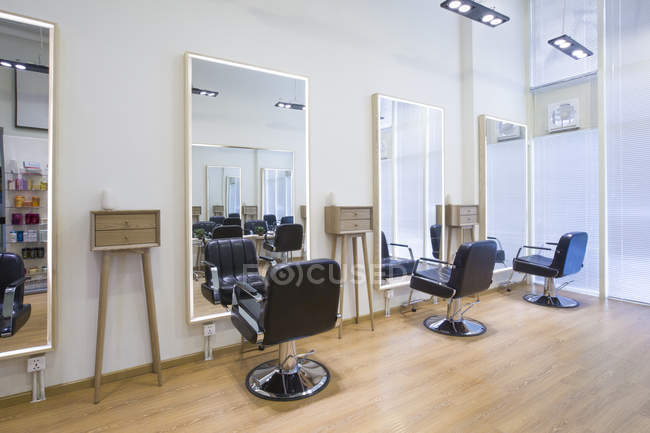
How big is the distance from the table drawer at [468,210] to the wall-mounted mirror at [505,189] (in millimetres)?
164

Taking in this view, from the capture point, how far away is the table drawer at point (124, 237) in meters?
2.19

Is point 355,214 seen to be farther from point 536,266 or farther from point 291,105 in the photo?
point 536,266

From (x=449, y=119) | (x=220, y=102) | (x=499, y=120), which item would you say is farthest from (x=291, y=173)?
(x=499, y=120)

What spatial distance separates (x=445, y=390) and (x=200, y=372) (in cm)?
181

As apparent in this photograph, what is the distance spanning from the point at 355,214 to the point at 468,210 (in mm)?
1995

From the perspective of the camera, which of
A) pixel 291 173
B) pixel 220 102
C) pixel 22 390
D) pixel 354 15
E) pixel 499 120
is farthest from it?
pixel 499 120

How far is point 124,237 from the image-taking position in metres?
2.26

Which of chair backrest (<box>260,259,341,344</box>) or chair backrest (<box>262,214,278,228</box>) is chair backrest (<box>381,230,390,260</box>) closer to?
chair backrest (<box>262,214,278,228</box>)

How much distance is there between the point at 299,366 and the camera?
251cm

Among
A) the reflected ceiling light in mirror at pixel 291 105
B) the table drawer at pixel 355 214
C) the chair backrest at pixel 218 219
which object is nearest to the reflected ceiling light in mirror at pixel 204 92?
the reflected ceiling light in mirror at pixel 291 105

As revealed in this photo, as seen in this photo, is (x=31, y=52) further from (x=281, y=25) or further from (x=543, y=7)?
(x=543, y=7)

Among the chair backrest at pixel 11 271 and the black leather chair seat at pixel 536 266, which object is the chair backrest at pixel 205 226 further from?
the black leather chair seat at pixel 536 266

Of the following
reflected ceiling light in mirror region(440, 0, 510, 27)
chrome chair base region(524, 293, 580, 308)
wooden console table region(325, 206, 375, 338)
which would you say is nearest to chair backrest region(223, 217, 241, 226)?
wooden console table region(325, 206, 375, 338)

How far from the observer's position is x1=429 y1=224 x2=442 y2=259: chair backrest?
4.27 meters
